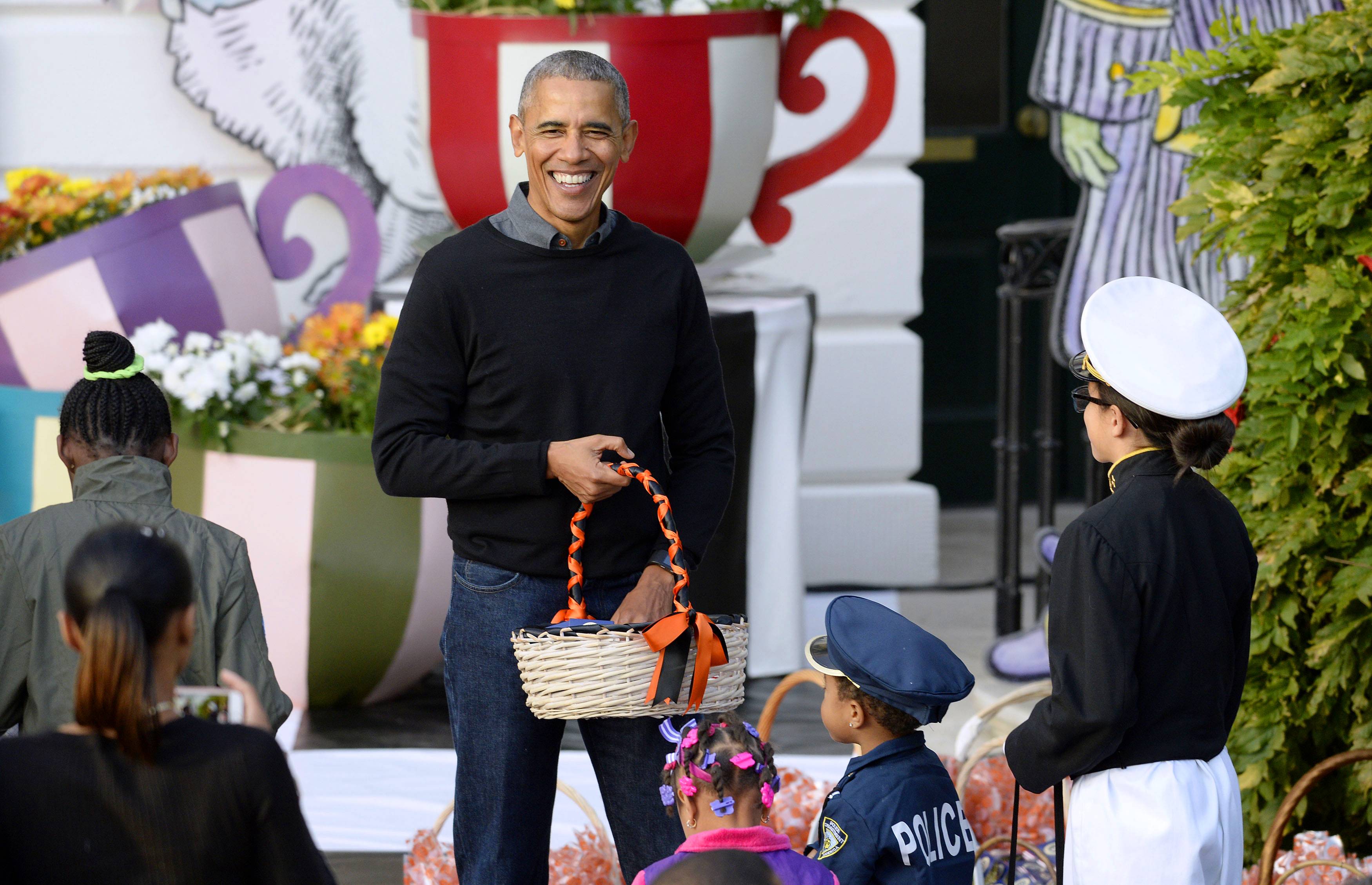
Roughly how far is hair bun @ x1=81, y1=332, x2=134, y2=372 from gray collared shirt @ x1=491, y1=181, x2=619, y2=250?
20.3 inches

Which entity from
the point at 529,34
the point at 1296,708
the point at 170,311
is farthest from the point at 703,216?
the point at 1296,708

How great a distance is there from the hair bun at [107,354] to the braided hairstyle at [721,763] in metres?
0.88

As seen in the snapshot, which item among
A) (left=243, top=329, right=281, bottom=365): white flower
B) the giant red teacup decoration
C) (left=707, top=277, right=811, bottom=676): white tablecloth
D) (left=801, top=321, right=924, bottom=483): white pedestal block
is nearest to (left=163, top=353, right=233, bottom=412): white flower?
(left=243, top=329, right=281, bottom=365): white flower

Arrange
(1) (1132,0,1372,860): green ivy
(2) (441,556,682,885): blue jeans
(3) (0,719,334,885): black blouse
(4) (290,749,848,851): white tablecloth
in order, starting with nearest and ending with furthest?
(3) (0,719,334,885): black blouse
(2) (441,556,682,885): blue jeans
(1) (1132,0,1372,860): green ivy
(4) (290,749,848,851): white tablecloth

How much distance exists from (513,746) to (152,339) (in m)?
2.25

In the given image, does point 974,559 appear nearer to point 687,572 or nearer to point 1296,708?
point 1296,708

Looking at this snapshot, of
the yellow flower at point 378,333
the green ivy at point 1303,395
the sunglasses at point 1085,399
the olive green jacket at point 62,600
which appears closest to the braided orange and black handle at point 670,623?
the olive green jacket at point 62,600

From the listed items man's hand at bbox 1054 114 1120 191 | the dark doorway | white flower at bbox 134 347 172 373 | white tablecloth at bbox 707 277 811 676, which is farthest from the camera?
the dark doorway

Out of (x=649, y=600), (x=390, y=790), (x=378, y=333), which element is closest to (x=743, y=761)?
(x=649, y=600)

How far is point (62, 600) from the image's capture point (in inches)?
82.7

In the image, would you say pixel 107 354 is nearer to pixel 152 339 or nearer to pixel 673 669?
pixel 673 669

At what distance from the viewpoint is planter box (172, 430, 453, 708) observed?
413 centimetres

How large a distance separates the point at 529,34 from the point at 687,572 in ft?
6.64

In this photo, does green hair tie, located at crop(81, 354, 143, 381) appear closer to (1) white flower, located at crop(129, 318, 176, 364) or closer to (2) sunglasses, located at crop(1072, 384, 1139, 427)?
(2) sunglasses, located at crop(1072, 384, 1139, 427)
